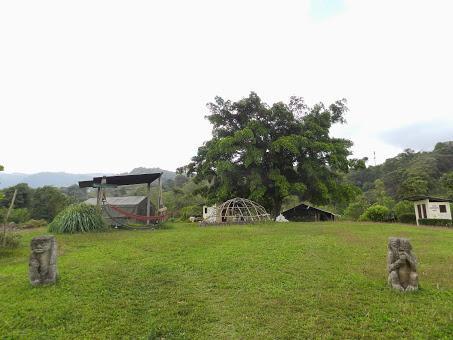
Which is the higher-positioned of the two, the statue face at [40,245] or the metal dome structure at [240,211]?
the metal dome structure at [240,211]

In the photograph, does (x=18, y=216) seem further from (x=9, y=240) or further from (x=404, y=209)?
(x=404, y=209)

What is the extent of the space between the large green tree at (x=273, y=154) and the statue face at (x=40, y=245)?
15.6 m

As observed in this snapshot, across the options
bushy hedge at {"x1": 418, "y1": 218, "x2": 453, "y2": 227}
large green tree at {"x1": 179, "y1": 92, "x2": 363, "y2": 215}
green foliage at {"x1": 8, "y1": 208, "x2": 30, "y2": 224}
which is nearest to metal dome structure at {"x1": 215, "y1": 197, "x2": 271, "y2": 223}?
large green tree at {"x1": 179, "y1": 92, "x2": 363, "y2": 215}

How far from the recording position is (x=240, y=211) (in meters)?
23.2

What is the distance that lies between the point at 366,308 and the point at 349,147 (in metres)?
22.7

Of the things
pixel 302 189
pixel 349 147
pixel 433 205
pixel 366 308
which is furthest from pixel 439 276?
pixel 349 147

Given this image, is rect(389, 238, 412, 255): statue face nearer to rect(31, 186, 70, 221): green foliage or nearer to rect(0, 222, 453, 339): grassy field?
rect(0, 222, 453, 339): grassy field

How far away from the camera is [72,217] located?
55.9 ft

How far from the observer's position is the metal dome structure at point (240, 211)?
75.8ft

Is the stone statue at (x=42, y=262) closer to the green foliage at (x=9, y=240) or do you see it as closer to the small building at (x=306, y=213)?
the green foliage at (x=9, y=240)

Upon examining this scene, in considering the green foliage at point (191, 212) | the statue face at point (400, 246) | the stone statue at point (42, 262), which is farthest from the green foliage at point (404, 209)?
the stone statue at point (42, 262)

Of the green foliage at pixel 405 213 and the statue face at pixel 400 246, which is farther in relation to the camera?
the green foliage at pixel 405 213

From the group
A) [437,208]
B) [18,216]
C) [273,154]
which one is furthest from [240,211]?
[18,216]

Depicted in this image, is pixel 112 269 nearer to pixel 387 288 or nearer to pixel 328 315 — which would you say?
pixel 328 315
